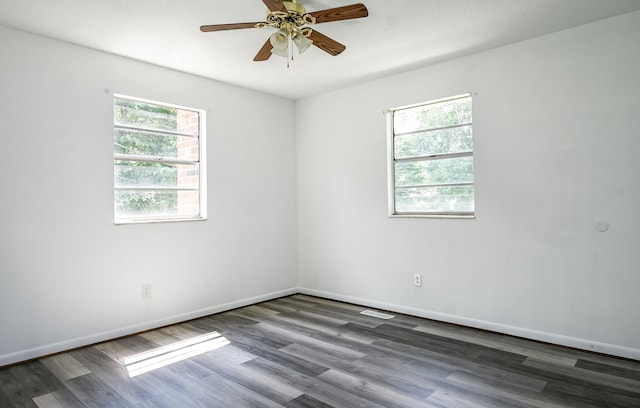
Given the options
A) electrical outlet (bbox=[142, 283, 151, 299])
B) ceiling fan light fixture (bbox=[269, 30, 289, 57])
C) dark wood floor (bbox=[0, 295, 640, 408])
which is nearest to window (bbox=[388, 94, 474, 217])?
dark wood floor (bbox=[0, 295, 640, 408])

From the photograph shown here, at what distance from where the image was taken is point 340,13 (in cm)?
244

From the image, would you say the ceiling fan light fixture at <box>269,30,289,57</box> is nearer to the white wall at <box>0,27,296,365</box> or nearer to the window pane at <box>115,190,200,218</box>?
the white wall at <box>0,27,296,365</box>

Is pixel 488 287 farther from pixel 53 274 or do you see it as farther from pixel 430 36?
pixel 53 274

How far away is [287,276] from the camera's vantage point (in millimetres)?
5109

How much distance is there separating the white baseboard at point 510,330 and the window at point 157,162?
6.96ft

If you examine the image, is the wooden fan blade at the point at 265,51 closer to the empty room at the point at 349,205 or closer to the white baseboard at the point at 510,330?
the empty room at the point at 349,205

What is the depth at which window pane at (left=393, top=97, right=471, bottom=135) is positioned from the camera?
12.5ft

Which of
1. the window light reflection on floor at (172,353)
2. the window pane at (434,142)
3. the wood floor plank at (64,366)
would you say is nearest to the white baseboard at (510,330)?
the window pane at (434,142)

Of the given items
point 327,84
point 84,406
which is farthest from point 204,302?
point 327,84

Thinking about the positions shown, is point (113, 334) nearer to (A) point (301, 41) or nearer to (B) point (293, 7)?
(A) point (301, 41)

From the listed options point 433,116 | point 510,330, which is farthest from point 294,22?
point 510,330

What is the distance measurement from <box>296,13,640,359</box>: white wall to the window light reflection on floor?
1788 mm

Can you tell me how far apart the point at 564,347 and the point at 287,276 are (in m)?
3.09

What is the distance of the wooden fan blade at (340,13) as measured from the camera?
2.38 metres
